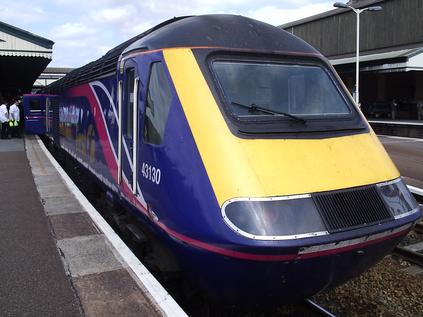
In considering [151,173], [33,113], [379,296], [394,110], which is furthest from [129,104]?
[394,110]

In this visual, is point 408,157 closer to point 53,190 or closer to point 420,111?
point 53,190

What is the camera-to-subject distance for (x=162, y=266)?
4.79m

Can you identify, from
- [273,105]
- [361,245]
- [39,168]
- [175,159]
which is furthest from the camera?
[39,168]

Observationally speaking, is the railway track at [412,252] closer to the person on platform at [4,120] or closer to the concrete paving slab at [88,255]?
the concrete paving slab at [88,255]

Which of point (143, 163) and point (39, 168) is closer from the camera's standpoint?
point (143, 163)

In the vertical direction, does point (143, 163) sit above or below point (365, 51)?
below

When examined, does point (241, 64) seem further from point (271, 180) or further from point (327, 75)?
point (271, 180)

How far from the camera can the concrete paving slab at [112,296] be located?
3.80 metres

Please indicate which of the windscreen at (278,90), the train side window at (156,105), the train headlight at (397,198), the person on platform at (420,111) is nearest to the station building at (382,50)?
the person on platform at (420,111)

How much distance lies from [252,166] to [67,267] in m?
2.23

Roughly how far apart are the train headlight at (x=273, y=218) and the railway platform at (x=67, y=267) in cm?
85

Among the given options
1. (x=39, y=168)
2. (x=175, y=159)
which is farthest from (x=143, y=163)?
(x=39, y=168)

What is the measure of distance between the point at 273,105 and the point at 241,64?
49 centimetres

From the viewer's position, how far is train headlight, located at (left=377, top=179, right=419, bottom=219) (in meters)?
4.13
